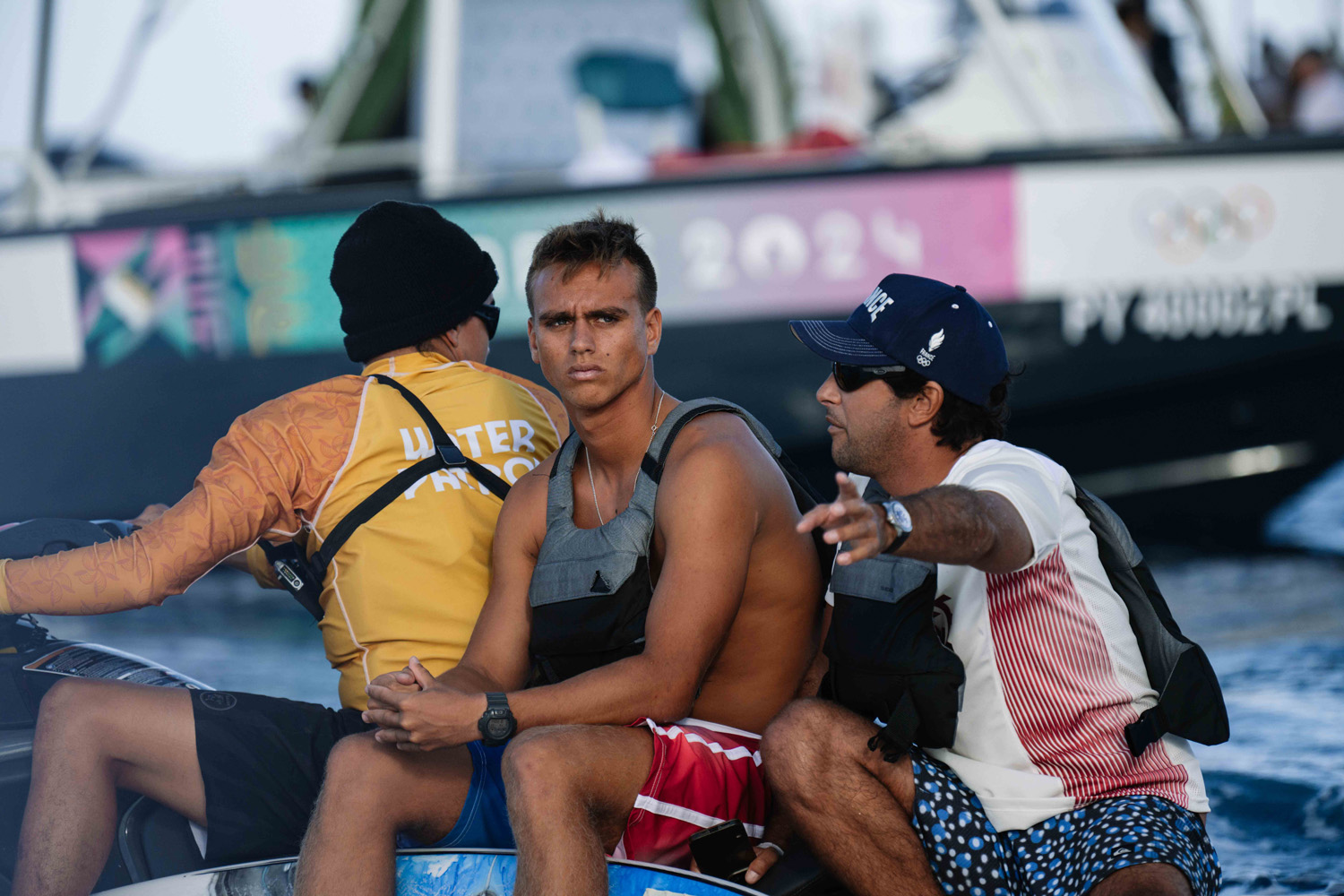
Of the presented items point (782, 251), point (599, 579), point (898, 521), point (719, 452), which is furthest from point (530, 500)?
point (782, 251)

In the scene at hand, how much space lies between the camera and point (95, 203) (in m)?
6.83

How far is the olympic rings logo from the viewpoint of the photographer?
597cm

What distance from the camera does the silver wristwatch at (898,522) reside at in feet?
6.21

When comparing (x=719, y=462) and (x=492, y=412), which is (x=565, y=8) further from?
(x=719, y=462)

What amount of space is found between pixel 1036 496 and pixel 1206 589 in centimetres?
495

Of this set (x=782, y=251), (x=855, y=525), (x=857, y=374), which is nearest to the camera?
(x=855, y=525)

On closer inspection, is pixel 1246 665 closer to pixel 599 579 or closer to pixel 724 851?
pixel 724 851

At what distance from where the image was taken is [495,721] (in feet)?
7.26

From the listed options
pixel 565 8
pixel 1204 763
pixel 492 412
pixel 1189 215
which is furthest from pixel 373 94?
pixel 1204 763

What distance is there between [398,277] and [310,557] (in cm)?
63

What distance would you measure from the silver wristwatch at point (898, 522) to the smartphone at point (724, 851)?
73 cm

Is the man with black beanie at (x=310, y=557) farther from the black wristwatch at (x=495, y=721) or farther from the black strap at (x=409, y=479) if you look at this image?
the black wristwatch at (x=495, y=721)

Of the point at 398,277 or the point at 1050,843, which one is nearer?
the point at 1050,843

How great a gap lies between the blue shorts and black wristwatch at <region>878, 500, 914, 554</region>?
943 millimetres
